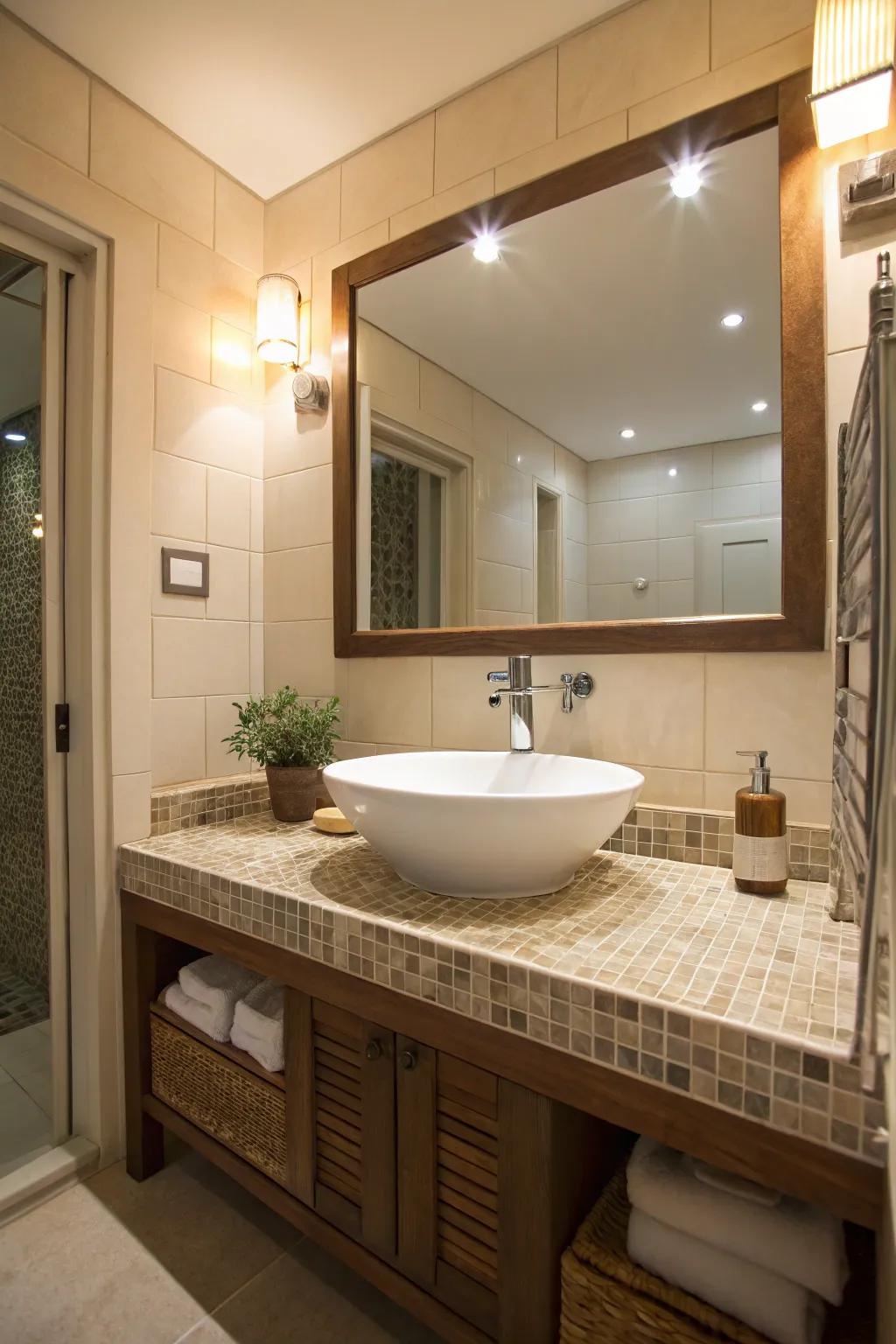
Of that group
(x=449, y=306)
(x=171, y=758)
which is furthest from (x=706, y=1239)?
(x=449, y=306)

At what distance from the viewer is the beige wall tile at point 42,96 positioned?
1300mm

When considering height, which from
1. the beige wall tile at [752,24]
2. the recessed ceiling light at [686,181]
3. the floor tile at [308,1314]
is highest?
the beige wall tile at [752,24]

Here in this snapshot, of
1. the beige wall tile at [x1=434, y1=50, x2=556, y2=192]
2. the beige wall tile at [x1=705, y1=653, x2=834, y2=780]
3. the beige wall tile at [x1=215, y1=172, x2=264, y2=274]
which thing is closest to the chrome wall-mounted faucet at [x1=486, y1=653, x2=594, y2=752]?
the beige wall tile at [x1=705, y1=653, x2=834, y2=780]

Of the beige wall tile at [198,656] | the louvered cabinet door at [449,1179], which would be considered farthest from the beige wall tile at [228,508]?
the louvered cabinet door at [449,1179]

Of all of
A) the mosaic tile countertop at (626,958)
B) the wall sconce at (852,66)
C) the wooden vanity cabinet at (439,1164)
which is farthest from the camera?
the wall sconce at (852,66)

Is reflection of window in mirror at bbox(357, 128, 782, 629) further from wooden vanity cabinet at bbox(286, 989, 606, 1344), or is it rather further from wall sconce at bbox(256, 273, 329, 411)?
wooden vanity cabinet at bbox(286, 989, 606, 1344)

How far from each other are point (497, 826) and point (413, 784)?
0.43 m

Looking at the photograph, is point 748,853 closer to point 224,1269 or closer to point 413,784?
point 413,784

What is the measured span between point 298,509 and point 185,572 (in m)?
0.34

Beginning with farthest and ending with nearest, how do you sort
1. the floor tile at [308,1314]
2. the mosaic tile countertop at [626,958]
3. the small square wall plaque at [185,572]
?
the small square wall plaque at [185,572] < the floor tile at [308,1314] < the mosaic tile countertop at [626,958]

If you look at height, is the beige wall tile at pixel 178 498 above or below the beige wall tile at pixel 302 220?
below

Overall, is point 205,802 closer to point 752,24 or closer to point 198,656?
point 198,656

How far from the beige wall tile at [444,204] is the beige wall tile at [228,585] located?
864 millimetres

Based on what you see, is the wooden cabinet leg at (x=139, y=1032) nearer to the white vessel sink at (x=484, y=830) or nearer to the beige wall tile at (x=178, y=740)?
the beige wall tile at (x=178, y=740)
